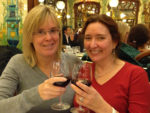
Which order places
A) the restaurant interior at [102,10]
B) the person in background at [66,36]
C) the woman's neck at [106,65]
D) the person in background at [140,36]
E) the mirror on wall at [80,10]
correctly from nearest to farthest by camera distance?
the woman's neck at [106,65]
the person in background at [140,36]
the person in background at [66,36]
the restaurant interior at [102,10]
the mirror on wall at [80,10]

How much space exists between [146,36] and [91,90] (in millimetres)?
2322

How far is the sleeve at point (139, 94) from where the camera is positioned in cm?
122

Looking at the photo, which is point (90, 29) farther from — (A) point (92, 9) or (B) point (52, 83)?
(A) point (92, 9)

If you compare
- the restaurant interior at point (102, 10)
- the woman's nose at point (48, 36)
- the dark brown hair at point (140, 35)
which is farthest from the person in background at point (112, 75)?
the restaurant interior at point (102, 10)

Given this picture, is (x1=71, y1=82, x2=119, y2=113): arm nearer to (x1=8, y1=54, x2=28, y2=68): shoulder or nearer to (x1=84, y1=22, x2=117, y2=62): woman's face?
(x1=84, y1=22, x2=117, y2=62): woman's face

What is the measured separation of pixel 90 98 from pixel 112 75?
1.39ft

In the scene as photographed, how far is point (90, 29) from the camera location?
1402 mm

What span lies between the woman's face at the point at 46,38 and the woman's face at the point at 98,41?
26cm

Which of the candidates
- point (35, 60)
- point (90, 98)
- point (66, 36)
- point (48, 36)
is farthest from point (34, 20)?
point (66, 36)

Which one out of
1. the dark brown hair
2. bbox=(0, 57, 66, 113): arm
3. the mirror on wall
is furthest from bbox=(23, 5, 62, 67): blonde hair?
the mirror on wall

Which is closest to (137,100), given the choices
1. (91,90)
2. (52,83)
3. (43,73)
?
(91,90)

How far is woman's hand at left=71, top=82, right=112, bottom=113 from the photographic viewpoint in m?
0.99

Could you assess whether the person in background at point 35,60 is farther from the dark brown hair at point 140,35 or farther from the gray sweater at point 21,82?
the dark brown hair at point 140,35

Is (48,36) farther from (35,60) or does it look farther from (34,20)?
(35,60)
